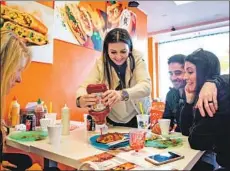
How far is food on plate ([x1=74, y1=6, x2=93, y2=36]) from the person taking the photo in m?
2.10

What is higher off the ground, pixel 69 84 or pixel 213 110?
pixel 69 84

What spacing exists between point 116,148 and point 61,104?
117 cm

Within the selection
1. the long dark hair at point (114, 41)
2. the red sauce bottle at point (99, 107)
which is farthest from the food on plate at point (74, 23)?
the red sauce bottle at point (99, 107)

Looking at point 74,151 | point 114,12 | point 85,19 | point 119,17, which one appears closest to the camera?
point 74,151

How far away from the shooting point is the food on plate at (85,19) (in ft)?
6.89

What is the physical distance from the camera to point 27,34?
4.99 feet

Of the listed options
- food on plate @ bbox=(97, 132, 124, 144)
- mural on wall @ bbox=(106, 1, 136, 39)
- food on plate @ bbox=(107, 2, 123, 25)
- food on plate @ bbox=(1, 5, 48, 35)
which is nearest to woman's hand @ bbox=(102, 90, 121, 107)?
food on plate @ bbox=(97, 132, 124, 144)

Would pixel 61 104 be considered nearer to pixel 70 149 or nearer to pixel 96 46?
pixel 96 46

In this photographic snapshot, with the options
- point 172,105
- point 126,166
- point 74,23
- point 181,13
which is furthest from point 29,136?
point 181,13

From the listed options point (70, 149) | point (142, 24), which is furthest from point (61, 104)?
point (142, 24)

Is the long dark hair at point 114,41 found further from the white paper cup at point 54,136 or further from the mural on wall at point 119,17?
the mural on wall at point 119,17

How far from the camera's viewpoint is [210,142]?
80 cm

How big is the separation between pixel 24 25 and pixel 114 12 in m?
1.43

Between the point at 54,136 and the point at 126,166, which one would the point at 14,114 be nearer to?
the point at 54,136
